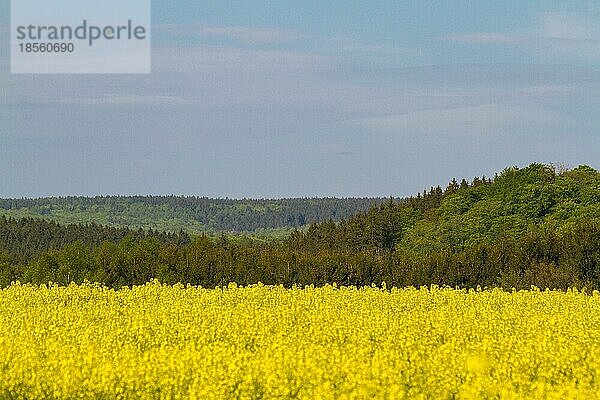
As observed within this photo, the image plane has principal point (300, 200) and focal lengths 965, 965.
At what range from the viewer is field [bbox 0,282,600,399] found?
12555 mm

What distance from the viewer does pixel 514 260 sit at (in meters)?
29.8

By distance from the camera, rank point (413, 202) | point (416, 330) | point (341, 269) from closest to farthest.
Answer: point (416, 330), point (341, 269), point (413, 202)

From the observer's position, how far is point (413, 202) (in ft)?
224

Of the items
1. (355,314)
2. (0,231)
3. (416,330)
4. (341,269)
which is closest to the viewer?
(416,330)

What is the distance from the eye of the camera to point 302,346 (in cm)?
1470

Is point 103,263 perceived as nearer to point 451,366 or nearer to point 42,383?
point 42,383

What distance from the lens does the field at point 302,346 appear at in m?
12.6

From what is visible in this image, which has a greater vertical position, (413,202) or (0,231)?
(413,202)

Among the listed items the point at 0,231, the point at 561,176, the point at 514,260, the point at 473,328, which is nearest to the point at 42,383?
the point at 473,328

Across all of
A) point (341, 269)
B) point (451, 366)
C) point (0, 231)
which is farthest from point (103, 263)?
point (0, 231)

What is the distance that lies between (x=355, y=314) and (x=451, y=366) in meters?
6.14

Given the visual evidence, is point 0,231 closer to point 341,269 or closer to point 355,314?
point 341,269

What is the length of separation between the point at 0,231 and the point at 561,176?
212 ft

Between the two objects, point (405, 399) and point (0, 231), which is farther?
point (0, 231)
